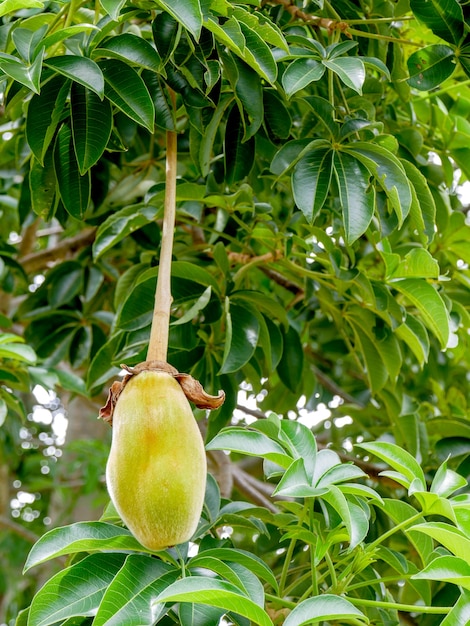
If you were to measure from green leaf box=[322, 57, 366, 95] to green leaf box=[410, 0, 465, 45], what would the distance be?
126 millimetres

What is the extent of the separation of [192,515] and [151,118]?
42cm

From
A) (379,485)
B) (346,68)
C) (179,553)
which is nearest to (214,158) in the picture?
(346,68)

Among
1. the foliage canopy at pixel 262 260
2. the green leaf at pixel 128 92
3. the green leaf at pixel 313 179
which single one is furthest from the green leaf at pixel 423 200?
the green leaf at pixel 128 92

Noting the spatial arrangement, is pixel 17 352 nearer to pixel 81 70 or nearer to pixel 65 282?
pixel 65 282

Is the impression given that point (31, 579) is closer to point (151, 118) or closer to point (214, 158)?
point (214, 158)

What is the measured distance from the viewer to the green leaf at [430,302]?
1146 mm

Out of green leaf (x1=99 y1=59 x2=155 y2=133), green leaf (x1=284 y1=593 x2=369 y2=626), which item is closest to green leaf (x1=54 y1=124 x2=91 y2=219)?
green leaf (x1=99 y1=59 x2=155 y2=133)

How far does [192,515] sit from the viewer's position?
657mm

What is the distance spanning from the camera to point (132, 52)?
2.92ft

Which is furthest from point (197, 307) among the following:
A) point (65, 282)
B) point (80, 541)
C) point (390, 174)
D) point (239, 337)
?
point (65, 282)

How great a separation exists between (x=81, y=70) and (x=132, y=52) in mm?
71

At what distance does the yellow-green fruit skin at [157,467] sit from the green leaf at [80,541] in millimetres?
145

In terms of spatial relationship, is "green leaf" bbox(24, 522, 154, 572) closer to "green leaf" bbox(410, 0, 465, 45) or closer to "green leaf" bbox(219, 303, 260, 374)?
"green leaf" bbox(219, 303, 260, 374)

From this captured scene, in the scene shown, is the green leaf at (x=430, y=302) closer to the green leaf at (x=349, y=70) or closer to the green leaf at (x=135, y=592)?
the green leaf at (x=349, y=70)
